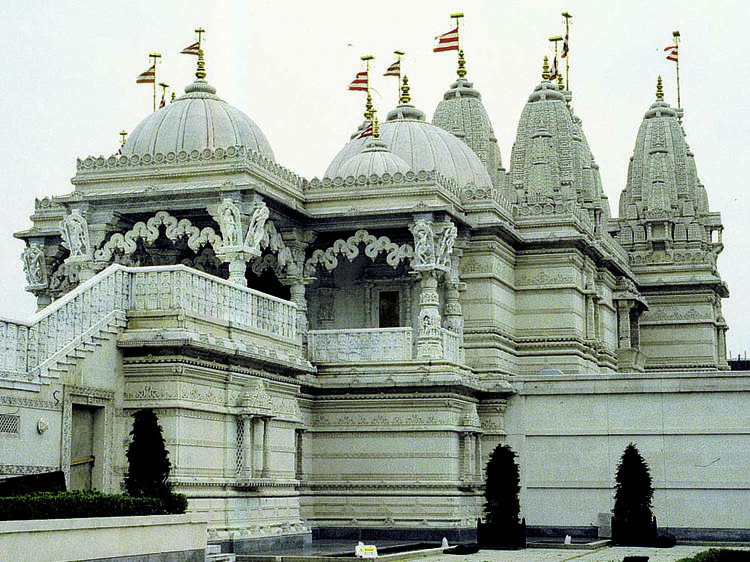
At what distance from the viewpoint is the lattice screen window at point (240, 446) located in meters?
24.1

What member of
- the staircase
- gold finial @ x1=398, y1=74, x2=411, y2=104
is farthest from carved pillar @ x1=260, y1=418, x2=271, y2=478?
gold finial @ x1=398, y1=74, x2=411, y2=104

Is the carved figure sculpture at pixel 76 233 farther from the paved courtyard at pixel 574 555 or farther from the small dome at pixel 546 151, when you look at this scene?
the small dome at pixel 546 151

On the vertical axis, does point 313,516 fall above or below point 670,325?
below

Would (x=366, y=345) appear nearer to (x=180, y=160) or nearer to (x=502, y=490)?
(x=502, y=490)

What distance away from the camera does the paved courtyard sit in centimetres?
2412

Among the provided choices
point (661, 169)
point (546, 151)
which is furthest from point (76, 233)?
Answer: point (661, 169)

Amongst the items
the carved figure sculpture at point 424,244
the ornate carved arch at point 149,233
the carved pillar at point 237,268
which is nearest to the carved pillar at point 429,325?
the carved figure sculpture at point 424,244

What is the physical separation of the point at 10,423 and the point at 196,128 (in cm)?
1326

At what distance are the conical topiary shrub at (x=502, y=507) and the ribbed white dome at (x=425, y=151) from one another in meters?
9.18

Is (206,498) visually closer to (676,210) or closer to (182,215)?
(182,215)

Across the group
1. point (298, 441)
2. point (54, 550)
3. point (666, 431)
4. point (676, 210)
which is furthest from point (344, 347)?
point (676, 210)

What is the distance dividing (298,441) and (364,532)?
252cm

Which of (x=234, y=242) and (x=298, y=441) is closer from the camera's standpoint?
(x=234, y=242)

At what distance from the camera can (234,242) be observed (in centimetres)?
2852
